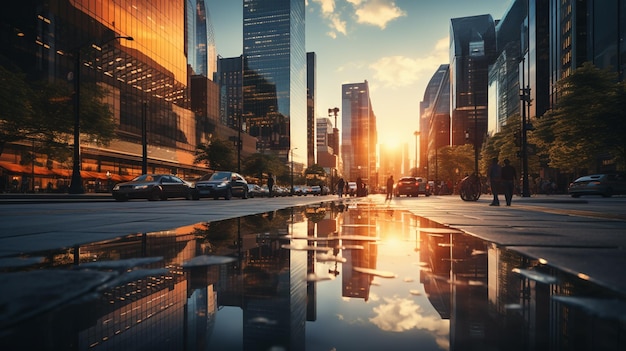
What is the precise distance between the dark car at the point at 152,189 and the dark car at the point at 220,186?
1.92 feet

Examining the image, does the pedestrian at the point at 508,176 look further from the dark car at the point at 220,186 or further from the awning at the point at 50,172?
the awning at the point at 50,172

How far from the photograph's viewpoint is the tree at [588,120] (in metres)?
18.0

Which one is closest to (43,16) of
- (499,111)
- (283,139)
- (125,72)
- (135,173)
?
(125,72)

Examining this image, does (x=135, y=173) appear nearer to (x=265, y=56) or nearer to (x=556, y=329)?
(x=556, y=329)

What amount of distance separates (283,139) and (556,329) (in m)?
163

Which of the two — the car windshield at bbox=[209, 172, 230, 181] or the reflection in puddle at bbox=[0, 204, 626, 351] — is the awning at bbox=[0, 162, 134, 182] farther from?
the reflection in puddle at bbox=[0, 204, 626, 351]

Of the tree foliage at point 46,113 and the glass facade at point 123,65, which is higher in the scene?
the glass facade at point 123,65

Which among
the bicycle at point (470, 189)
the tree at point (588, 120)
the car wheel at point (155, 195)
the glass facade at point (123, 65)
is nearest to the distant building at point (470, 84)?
the glass facade at point (123, 65)

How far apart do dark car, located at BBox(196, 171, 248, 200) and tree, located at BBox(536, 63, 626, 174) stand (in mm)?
19828

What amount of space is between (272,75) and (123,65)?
120 m

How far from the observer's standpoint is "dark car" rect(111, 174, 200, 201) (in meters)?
18.4

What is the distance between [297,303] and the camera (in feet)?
6.15

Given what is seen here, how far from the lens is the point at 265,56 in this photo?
166500mm

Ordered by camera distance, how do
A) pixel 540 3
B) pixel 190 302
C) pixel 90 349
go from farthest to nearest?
pixel 540 3, pixel 190 302, pixel 90 349
